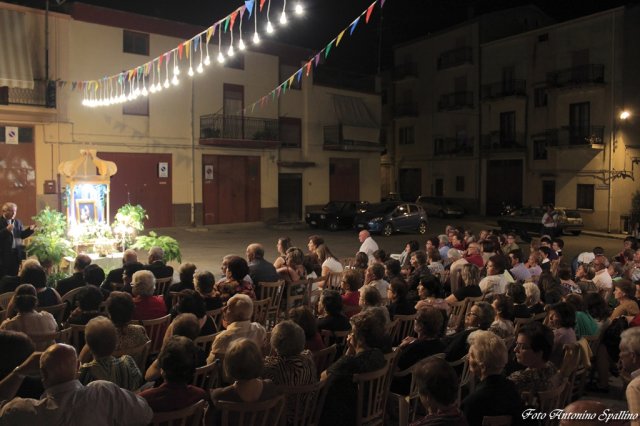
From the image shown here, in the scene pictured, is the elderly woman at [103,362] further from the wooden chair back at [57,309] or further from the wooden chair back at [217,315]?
the wooden chair back at [57,309]

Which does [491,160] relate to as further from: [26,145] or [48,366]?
[48,366]

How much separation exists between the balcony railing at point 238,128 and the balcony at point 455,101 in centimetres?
1293

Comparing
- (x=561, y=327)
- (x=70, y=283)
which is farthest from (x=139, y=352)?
(x=561, y=327)

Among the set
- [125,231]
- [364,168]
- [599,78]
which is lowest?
[125,231]

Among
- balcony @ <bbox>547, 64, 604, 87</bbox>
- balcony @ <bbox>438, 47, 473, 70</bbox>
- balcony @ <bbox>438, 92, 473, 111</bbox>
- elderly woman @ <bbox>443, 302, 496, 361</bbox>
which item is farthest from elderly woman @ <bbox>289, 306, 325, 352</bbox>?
balcony @ <bbox>438, 47, 473, 70</bbox>

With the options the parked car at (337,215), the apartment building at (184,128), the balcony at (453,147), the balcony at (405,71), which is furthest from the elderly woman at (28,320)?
the balcony at (405,71)

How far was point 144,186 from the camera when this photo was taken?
73.9 ft

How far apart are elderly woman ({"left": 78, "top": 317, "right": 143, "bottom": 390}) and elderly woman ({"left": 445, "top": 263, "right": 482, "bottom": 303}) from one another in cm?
375

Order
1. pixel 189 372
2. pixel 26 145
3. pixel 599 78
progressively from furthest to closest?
pixel 599 78, pixel 26 145, pixel 189 372

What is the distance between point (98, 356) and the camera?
352cm

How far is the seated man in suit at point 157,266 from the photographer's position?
7.38 metres

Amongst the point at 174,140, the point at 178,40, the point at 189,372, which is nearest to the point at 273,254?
the point at 174,140

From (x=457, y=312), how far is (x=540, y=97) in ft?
90.4

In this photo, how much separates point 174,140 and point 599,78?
1993 cm
